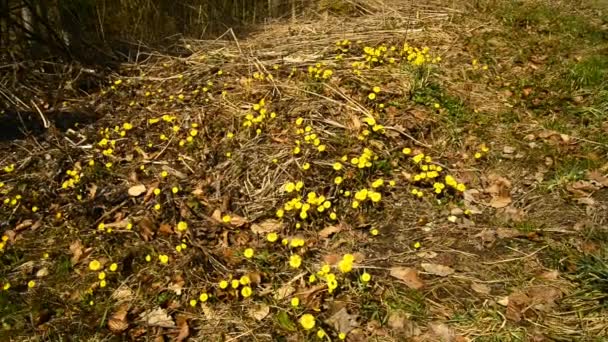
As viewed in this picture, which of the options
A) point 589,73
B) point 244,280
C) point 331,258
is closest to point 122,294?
point 244,280

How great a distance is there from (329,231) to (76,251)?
1709mm

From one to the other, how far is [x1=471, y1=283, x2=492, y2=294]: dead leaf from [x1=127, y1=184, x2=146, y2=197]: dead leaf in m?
2.40

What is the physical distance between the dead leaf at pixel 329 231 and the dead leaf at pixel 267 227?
0.28m

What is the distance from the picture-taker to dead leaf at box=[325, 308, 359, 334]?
232cm

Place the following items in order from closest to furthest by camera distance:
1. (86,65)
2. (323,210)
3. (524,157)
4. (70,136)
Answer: (323,210), (524,157), (70,136), (86,65)

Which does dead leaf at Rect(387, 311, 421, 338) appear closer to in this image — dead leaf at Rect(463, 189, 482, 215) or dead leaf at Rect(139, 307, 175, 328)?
dead leaf at Rect(463, 189, 482, 215)

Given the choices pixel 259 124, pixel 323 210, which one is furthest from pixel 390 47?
pixel 323 210

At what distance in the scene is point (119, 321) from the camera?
2.44 metres

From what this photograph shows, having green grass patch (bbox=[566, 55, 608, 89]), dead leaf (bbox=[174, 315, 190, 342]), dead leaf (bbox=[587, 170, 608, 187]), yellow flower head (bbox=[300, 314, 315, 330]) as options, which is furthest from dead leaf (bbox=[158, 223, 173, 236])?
green grass patch (bbox=[566, 55, 608, 89])

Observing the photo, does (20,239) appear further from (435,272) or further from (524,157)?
(524,157)

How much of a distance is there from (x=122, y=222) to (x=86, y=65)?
2.63m

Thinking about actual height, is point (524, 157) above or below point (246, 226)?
above

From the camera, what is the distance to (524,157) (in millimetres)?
3469

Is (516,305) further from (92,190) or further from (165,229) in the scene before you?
(92,190)
